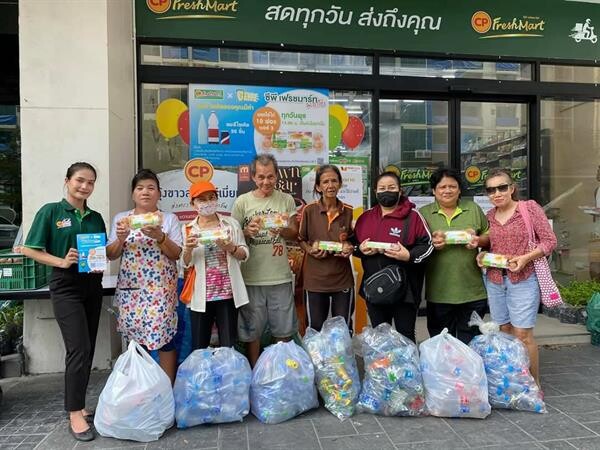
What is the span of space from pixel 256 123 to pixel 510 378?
343 centimetres

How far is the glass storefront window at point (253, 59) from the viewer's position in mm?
4914

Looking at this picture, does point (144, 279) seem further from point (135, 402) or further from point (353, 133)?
point (353, 133)

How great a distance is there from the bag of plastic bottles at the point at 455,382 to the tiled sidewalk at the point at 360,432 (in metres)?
0.09

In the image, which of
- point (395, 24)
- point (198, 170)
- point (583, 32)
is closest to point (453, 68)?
point (395, 24)

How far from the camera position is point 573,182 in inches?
247

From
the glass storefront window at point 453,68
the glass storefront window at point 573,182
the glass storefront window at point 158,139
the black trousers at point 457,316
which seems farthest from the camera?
the glass storefront window at point 573,182

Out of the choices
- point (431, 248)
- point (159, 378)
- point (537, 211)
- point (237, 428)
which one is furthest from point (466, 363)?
point (159, 378)

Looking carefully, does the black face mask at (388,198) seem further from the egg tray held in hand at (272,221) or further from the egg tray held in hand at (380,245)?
the egg tray held in hand at (272,221)

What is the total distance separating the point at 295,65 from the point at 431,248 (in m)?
2.81

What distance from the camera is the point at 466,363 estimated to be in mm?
3168

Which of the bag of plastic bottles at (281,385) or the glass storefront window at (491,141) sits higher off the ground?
the glass storefront window at (491,141)

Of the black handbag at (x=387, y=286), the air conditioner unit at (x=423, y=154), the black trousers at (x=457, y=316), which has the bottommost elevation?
the black trousers at (x=457, y=316)

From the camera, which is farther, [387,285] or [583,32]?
[583,32]

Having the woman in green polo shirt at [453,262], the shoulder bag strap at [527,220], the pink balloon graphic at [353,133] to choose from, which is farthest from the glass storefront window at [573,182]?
the woman in green polo shirt at [453,262]
